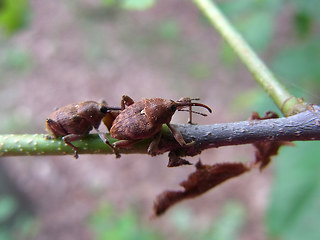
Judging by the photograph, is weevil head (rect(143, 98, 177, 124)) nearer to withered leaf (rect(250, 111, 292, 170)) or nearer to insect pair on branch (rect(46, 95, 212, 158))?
insect pair on branch (rect(46, 95, 212, 158))

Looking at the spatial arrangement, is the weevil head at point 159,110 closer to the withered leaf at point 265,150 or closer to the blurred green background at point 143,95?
the withered leaf at point 265,150

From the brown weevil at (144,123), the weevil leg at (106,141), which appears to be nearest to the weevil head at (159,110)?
the brown weevil at (144,123)

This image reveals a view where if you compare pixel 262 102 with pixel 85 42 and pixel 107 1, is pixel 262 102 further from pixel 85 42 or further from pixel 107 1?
pixel 85 42

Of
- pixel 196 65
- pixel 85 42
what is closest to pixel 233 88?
pixel 196 65

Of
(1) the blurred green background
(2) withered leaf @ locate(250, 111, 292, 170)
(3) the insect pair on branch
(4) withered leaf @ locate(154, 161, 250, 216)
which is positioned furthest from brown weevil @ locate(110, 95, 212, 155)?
(1) the blurred green background

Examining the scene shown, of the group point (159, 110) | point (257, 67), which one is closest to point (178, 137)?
point (159, 110)

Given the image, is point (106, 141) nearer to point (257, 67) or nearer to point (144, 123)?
point (144, 123)

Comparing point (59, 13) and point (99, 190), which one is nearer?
point (99, 190)
